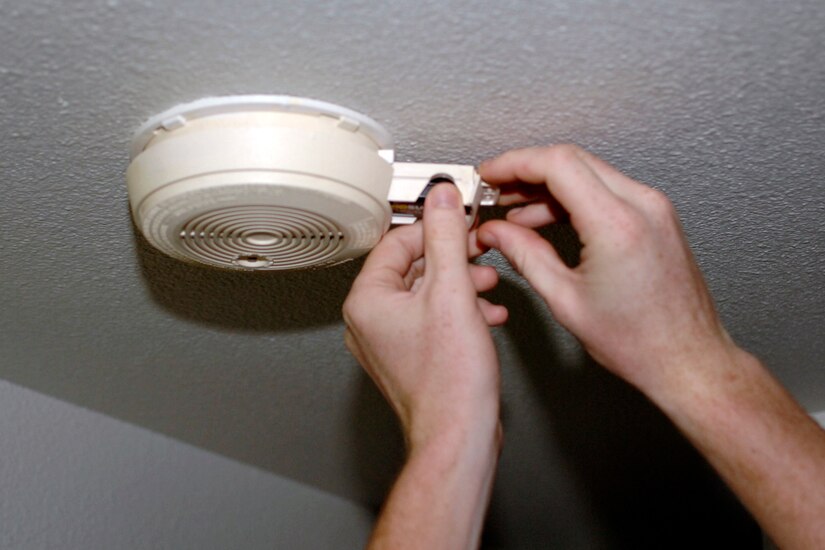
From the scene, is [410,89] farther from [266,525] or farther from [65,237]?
[266,525]

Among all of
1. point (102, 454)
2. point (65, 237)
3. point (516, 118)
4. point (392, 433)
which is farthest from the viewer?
point (392, 433)

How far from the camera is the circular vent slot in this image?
627 mm

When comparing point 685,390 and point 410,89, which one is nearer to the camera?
point 410,89

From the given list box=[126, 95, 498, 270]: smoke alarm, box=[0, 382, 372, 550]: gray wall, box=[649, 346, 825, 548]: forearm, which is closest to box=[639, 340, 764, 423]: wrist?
box=[649, 346, 825, 548]: forearm

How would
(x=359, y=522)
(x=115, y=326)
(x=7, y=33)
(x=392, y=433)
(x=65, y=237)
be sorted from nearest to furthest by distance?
(x=7, y=33), (x=65, y=237), (x=115, y=326), (x=392, y=433), (x=359, y=522)

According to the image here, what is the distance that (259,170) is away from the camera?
0.57m

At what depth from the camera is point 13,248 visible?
807 mm

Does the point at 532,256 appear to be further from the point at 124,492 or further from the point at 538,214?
the point at 124,492

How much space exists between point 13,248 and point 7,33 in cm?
36

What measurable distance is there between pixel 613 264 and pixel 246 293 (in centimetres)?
47

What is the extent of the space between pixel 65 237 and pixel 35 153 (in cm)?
16

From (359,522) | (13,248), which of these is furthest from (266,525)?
(13,248)

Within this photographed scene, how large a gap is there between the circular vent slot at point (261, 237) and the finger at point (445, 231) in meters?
0.08

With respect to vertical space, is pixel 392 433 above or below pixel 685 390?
above
